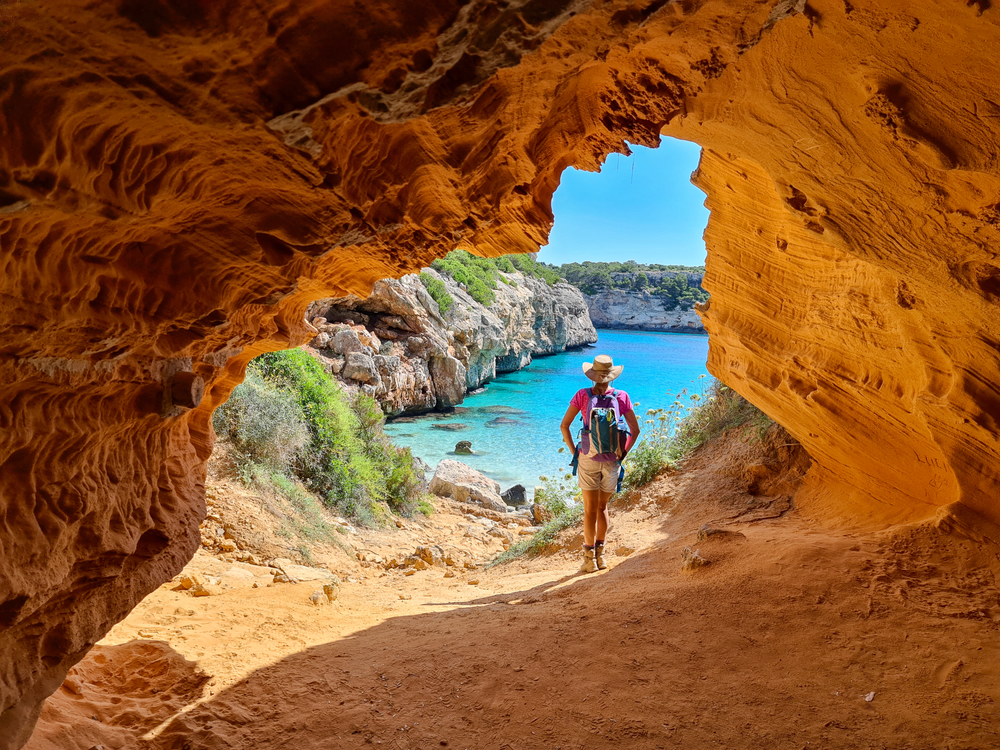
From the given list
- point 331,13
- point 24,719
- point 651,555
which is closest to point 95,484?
point 24,719

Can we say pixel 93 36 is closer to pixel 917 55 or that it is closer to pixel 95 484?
pixel 95 484

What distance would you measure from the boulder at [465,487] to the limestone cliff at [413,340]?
169 inches

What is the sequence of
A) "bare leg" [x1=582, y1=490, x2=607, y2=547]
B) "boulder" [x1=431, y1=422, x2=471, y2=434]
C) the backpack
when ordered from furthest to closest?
"boulder" [x1=431, y1=422, x2=471, y2=434]
"bare leg" [x1=582, y1=490, x2=607, y2=547]
the backpack

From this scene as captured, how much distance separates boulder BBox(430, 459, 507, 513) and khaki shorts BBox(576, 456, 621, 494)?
6544 millimetres

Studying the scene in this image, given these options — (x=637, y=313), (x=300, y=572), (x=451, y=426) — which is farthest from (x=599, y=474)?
(x=637, y=313)

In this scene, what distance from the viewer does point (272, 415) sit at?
8555 mm

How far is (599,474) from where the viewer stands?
5480mm

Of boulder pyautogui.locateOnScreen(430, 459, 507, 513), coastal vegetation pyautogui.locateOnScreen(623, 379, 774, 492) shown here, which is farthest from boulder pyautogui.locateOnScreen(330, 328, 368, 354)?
coastal vegetation pyautogui.locateOnScreen(623, 379, 774, 492)

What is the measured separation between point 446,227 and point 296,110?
5.16ft

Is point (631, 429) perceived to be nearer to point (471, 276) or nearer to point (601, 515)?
point (601, 515)

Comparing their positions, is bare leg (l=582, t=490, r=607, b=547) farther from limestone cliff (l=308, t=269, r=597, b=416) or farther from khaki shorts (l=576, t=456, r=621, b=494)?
limestone cliff (l=308, t=269, r=597, b=416)

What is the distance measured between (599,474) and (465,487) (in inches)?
281

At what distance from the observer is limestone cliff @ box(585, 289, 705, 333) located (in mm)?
53750

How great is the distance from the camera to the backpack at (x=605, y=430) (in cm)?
528
